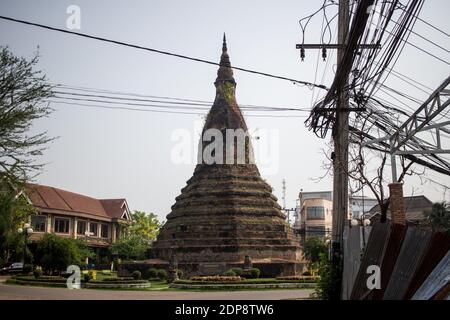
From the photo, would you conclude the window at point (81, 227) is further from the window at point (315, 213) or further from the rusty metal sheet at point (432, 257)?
the rusty metal sheet at point (432, 257)

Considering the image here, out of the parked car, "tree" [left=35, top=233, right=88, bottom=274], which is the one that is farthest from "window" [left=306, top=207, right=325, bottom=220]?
"tree" [left=35, top=233, right=88, bottom=274]

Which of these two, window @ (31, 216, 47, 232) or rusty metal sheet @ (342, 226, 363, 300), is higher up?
window @ (31, 216, 47, 232)

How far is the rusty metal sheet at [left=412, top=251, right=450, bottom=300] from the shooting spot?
6.46m

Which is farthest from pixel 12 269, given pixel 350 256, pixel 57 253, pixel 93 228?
pixel 350 256

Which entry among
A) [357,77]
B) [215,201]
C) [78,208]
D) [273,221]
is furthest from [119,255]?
[357,77]

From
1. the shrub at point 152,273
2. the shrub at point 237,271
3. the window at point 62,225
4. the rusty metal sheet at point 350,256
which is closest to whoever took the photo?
the rusty metal sheet at point 350,256

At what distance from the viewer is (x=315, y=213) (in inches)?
2438

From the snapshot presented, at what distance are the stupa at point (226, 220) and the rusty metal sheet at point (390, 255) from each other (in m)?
23.2

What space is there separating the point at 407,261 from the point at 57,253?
26.6 metres

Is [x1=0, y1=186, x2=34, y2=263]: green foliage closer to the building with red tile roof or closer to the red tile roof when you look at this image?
the building with red tile roof

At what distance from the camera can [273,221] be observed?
35344 mm

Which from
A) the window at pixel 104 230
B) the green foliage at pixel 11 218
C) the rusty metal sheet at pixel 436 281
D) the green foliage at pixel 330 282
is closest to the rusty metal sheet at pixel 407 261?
the rusty metal sheet at pixel 436 281

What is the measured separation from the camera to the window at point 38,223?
42.2 meters

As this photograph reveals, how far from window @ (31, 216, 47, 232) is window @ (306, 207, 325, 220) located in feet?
112
